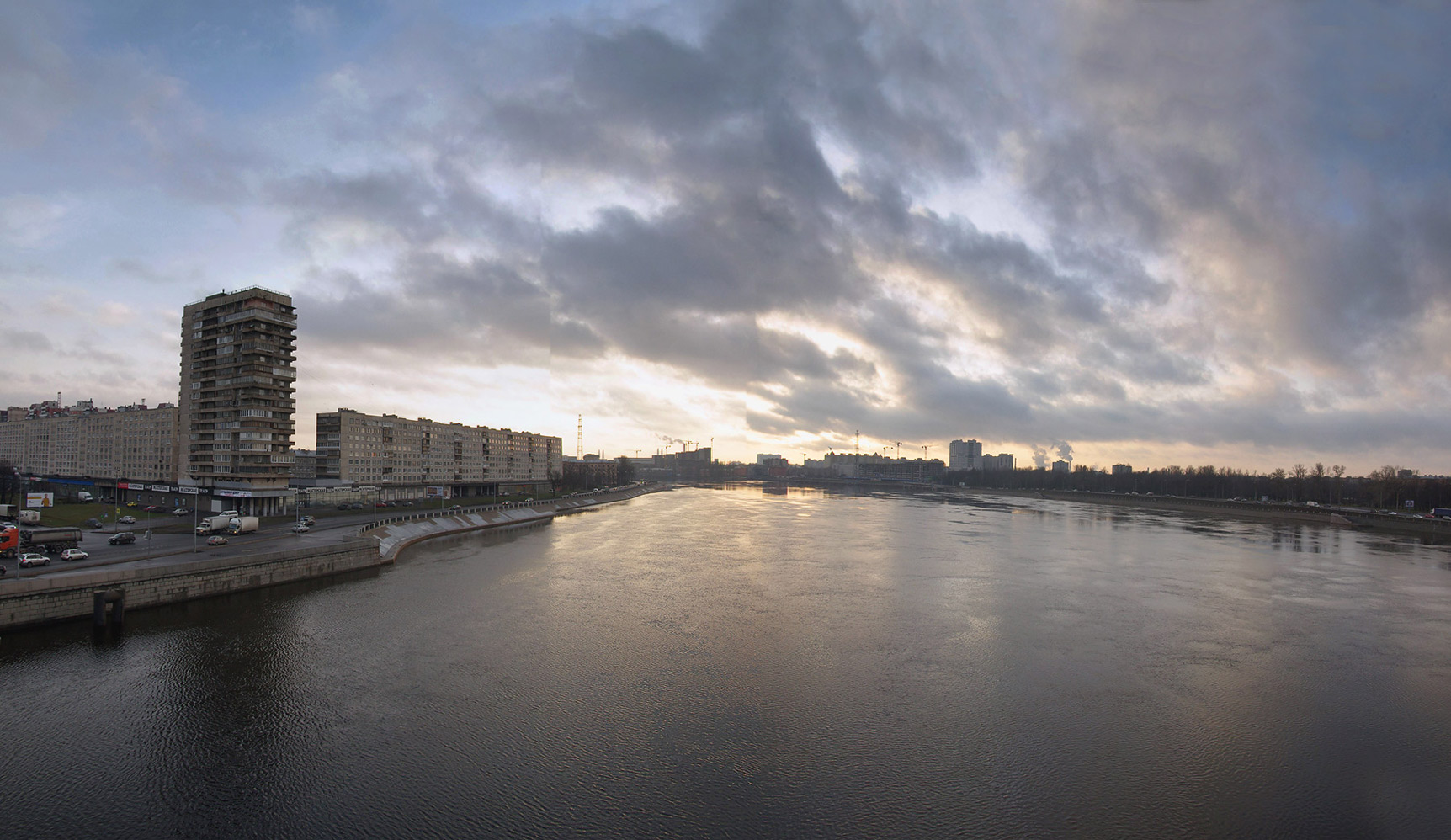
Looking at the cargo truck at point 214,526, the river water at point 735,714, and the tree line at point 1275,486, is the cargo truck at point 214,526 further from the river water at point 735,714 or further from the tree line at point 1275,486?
the tree line at point 1275,486

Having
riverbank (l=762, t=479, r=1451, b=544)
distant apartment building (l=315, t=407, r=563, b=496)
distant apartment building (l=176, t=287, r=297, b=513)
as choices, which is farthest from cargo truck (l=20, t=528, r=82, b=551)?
riverbank (l=762, t=479, r=1451, b=544)

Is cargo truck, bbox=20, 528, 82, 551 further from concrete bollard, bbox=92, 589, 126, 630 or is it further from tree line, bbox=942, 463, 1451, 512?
tree line, bbox=942, 463, 1451, 512

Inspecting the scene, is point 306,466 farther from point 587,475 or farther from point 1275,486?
point 1275,486

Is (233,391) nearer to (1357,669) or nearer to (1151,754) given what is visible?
(1151,754)

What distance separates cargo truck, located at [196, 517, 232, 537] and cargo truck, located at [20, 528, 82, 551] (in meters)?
6.02

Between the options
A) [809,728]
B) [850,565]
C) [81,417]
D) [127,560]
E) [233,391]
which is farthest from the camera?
[81,417]

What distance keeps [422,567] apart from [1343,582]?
4427 centimetres

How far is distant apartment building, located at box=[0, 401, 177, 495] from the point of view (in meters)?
57.7

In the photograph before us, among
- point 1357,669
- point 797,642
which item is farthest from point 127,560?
Result: point 1357,669

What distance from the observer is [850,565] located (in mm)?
33094

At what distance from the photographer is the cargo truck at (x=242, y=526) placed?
32.7m

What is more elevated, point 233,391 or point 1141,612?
point 233,391

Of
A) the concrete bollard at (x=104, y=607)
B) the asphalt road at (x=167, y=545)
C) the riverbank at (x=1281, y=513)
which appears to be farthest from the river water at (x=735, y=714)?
the riverbank at (x=1281, y=513)

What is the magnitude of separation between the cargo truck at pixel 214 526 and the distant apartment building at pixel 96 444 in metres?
30.0
